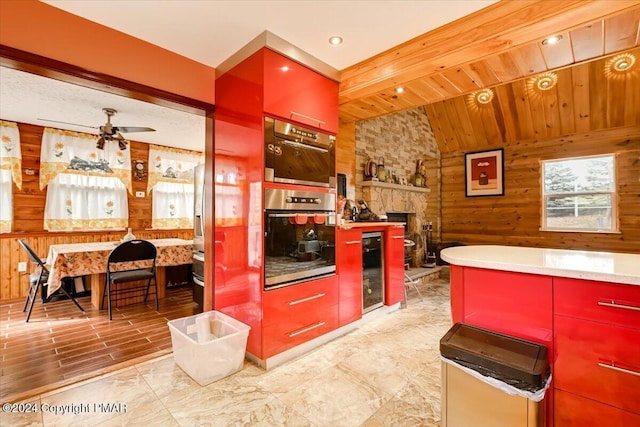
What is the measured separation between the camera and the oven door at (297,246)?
214 cm

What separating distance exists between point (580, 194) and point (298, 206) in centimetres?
523

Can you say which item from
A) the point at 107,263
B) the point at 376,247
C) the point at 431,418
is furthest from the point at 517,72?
the point at 107,263

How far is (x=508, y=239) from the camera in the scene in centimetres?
551

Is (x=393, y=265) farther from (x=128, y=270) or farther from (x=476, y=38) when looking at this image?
(x=128, y=270)

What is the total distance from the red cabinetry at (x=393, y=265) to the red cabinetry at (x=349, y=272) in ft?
1.75

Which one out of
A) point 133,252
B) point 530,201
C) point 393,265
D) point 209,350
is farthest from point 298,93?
point 530,201

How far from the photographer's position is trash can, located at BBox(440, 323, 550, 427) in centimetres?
117

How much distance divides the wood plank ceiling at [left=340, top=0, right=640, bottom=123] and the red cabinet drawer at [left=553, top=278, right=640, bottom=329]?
1526mm

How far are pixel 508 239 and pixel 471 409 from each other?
5.10 meters

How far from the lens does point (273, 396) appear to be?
1821 millimetres

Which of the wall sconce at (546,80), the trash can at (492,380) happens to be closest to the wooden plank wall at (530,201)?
the wall sconce at (546,80)

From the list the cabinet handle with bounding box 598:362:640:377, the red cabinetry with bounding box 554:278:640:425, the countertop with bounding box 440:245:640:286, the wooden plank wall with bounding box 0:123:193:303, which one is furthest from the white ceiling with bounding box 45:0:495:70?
the wooden plank wall with bounding box 0:123:193:303

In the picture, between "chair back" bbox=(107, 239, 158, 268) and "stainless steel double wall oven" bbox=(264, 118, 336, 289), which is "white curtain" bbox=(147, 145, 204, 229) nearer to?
"chair back" bbox=(107, 239, 158, 268)

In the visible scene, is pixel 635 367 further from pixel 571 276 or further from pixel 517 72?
pixel 517 72
